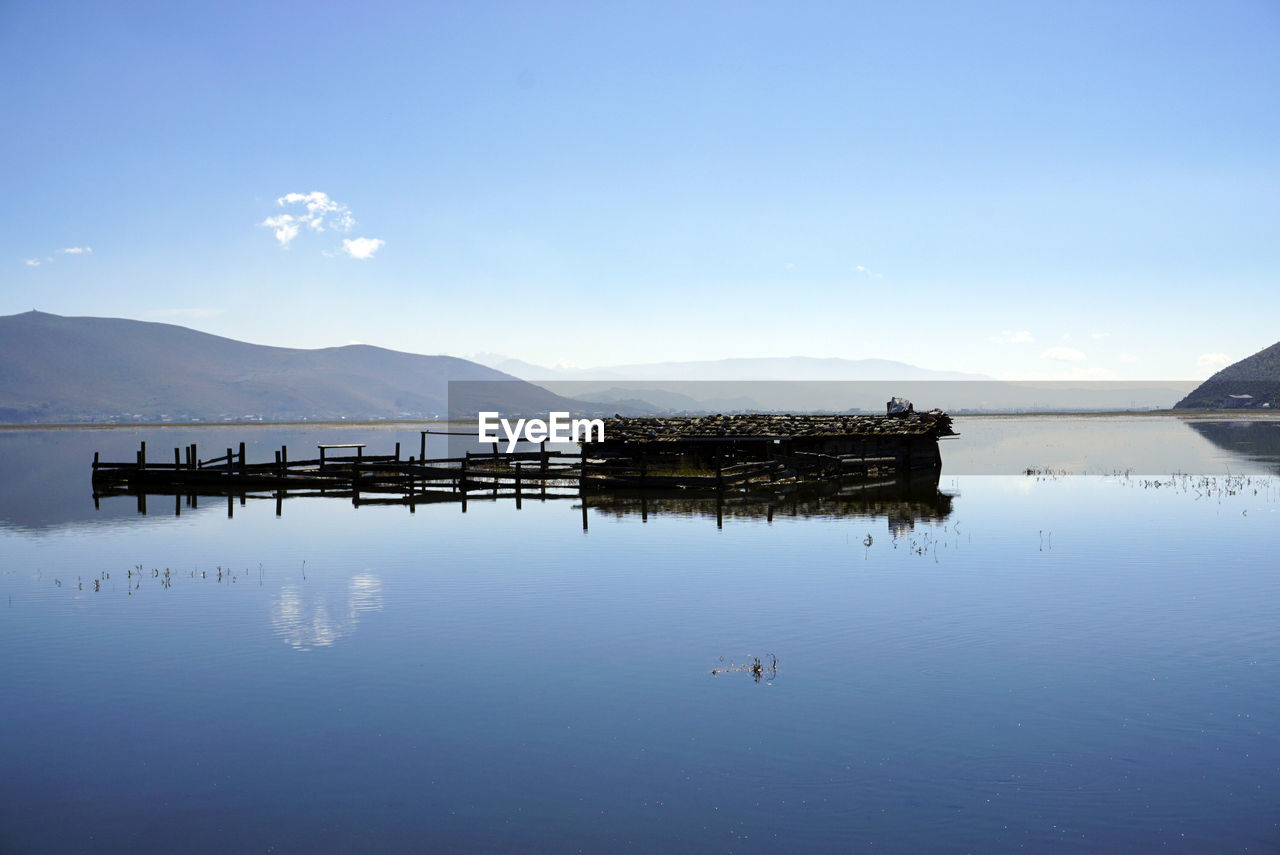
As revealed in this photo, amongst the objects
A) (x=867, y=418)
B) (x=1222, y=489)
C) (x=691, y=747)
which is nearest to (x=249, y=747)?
(x=691, y=747)

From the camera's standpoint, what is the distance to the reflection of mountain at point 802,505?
34.6 meters

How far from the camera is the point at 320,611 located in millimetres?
Result: 19391

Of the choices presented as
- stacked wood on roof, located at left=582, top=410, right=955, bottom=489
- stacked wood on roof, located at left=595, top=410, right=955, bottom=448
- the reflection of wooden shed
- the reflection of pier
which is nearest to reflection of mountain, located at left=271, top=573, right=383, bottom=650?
the reflection of pier

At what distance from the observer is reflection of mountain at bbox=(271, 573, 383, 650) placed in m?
17.2

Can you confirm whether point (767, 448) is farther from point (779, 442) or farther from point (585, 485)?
point (585, 485)

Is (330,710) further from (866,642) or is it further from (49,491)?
(49,491)

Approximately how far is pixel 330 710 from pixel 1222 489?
43.0 m

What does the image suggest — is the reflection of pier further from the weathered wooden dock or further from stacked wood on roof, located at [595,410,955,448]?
stacked wood on roof, located at [595,410,955,448]

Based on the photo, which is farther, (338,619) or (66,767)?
(338,619)

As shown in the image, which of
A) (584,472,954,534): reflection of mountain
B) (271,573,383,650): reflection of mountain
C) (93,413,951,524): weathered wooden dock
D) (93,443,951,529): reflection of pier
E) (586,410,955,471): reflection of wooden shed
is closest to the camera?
(271,573,383,650): reflection of mountain

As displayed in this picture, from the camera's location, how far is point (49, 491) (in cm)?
4878

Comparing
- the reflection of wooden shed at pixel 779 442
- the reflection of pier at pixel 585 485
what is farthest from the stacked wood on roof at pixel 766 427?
the reflection of pier at pixel 585 485

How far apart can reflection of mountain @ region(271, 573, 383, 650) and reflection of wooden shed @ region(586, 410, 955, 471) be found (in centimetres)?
2687

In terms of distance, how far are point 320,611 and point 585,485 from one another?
24.1 metres
